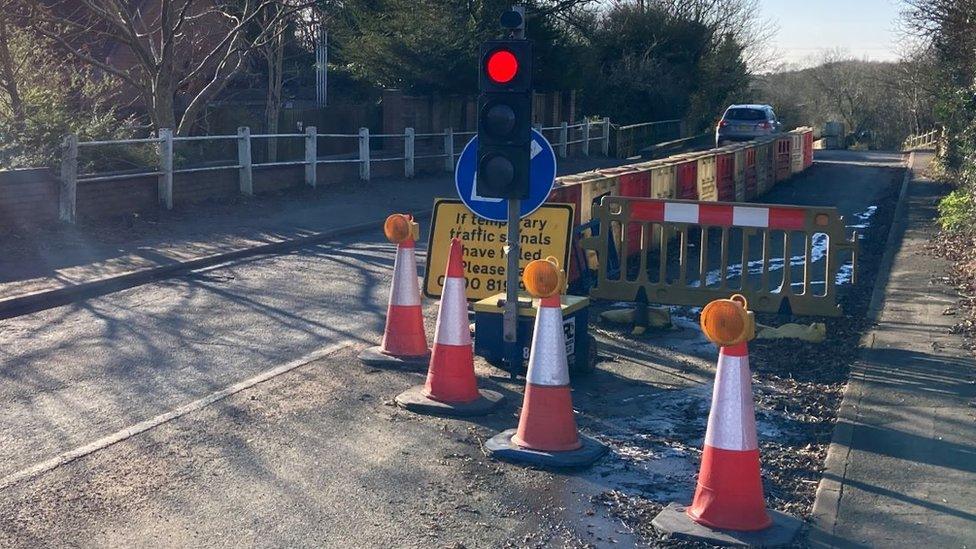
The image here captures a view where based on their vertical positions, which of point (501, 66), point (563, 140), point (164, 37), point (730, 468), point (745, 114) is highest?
point (164, 37)

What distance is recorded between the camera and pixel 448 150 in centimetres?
2630

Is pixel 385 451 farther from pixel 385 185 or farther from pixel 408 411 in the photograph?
pixel 385 185

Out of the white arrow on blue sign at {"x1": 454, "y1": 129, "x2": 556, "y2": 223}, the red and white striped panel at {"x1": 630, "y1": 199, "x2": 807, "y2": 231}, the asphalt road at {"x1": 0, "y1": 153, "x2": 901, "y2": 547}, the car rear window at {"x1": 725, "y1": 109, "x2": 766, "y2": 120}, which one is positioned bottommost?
the asphalt road at {"x1": 0, "y1": 153, "x2": 901, "y2": 547}

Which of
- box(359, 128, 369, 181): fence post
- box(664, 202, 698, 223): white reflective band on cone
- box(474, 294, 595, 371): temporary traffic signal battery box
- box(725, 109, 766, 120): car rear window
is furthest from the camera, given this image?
box(725, 109, 766, 120): car rear window

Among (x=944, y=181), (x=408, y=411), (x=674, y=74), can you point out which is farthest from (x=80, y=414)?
(x=674, y=74)

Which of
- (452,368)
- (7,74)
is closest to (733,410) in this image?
(452,368)

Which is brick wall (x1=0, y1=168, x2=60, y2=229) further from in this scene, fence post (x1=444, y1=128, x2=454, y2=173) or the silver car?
the silver car

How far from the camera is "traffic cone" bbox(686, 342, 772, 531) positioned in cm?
505

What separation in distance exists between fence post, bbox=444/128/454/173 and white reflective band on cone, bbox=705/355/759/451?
69.7ft

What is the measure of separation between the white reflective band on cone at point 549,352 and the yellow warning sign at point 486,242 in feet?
9.84

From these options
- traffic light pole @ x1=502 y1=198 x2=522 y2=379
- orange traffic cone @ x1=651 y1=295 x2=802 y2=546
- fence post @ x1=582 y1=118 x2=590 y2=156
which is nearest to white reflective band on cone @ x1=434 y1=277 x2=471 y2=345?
traffic light pole @ x1=502 y1=198 x2=522 y2=379

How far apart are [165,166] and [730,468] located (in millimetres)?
13175

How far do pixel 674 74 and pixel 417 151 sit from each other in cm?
1945

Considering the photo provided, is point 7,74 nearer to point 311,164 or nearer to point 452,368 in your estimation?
point 311,164
